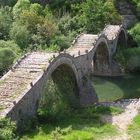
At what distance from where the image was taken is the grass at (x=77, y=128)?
37312mm

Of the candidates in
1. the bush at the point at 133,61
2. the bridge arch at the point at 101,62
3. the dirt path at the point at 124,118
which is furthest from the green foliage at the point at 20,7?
the dirt path at the point at 124,118

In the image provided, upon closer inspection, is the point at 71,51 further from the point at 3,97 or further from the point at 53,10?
the point at 53,10

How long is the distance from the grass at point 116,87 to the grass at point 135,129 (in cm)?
1600

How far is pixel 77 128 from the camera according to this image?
40688 millimetres

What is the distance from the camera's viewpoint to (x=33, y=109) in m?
40.8

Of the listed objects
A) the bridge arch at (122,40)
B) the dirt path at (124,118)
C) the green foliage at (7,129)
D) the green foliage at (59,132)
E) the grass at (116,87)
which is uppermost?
the bridge arch at (122,40)

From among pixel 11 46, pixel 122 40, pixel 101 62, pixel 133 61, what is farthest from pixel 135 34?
pixel 11 46

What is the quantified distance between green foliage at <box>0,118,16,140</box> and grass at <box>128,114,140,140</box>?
11.0m

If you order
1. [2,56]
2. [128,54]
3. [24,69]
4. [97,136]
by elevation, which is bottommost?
[97,136]

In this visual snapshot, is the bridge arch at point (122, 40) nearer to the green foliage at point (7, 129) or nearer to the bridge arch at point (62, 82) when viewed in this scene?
the bridge arch at point (62, 82)

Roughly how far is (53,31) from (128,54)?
44.4 ft

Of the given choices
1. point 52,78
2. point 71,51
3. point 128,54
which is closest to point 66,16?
point 128,54

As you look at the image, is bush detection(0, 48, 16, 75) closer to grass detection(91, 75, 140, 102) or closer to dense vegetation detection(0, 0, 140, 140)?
dense vegetation detection(0, 0, 140, 140)

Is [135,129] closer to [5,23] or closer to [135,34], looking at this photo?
[5,23]
